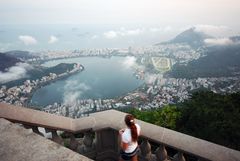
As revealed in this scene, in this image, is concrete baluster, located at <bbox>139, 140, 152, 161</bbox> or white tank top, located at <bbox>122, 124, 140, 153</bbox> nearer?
white tank top, located at <bbox>122, 124, 140, 153</bbox>

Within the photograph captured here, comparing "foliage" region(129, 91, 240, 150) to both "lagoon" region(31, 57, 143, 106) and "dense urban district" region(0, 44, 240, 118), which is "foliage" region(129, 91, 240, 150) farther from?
"lagoon" region(31, 57, 143, 106)

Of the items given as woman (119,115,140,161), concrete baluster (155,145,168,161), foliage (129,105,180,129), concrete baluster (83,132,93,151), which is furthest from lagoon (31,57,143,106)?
woman (119,115,140,161)

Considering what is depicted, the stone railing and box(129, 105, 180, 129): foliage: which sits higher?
the stone railing

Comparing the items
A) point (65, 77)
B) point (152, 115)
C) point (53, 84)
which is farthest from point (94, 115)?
point (65, 77)

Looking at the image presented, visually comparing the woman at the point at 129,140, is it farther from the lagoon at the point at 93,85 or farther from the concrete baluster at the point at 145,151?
the lagoon at the point at 93,85

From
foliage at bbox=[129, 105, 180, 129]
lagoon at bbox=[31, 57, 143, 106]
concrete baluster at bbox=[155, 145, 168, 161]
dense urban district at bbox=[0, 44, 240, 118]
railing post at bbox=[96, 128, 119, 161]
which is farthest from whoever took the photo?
lagoon at bbox=[31, 57, 143, 106]

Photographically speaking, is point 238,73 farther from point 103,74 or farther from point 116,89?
point 103,74

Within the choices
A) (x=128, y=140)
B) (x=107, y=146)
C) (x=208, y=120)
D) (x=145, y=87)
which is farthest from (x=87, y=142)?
(x=145, y=87)

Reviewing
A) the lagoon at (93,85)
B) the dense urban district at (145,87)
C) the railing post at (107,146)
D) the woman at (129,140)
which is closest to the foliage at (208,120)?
the railing post at (107,146)

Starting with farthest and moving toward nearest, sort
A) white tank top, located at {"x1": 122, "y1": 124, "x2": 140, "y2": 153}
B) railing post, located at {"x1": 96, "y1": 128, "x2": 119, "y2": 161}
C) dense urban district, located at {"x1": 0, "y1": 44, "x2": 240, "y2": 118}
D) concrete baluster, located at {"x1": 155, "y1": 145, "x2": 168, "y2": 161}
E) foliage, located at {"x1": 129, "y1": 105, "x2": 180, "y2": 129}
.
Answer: dense urban district, located at {"x1": 0, "y1": 44, "x2": 240, "y2": 118}, foliage, located at {"x1": 129, "y1": 105, "x2": 180, "y2": 129}, railing post, located at {"x1": 96, "y1": 128, "x2": 119, "y2": 161}, concrete baluster, located at {"x1": 155, "y1": 145, "x2": 168, "y2": 161}, white tank top, located at {"x1": 122, "y1": 124, "x2": 140, "y2": 153}
